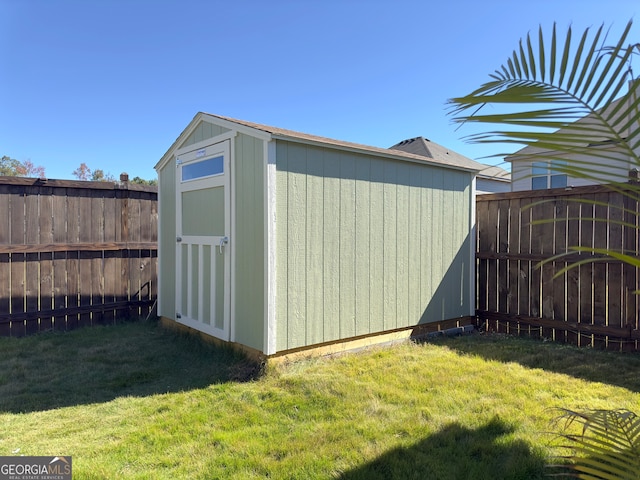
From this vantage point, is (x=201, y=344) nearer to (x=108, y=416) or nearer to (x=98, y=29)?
(x=108, y=416)

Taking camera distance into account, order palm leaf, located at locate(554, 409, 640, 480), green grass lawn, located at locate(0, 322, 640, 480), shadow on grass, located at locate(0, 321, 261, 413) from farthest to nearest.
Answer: shadow on grass, located at locate(0, 321, 261, 413) < green grass lawn, located at locate(0, 322, 640, 480) < palm leaf, located at locate(554, 409, 640, 480)

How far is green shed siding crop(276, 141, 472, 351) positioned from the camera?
362 cm

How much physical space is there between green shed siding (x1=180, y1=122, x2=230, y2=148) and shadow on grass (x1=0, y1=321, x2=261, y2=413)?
7.24ft

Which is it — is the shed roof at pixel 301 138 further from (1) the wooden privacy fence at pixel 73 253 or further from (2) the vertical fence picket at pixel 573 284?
(1) the wooden privacy fence at pixel 73 253

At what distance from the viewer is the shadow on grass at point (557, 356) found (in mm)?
3342

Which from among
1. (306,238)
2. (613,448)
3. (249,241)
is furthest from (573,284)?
(613,448)

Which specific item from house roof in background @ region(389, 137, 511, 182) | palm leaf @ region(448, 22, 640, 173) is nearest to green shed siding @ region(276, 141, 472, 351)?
palm leaf @ region(448, 22, 640, 173)

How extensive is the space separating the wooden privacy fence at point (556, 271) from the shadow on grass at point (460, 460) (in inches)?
94.8

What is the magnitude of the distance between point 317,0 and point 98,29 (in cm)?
409

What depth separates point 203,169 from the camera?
14.6 feet

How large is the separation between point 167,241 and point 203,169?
1.31 meters

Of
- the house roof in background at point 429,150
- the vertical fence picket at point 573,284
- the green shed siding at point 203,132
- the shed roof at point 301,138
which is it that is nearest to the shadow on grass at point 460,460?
the shed roof at point 301,138

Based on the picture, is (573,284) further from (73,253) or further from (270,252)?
(73,253)

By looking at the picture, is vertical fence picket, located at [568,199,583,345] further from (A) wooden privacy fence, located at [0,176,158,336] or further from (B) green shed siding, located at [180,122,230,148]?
(A) wooden privacy fence, located at [0,176,158,336]
